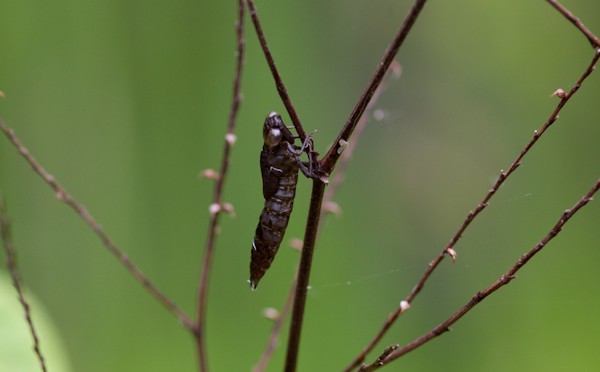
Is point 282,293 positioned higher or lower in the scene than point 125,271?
lower

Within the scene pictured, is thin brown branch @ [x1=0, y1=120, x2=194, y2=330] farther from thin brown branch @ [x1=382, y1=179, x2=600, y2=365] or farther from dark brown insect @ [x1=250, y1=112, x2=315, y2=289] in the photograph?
thin brown branch @ [x1=382, y1=179, x2=600, y2=365]

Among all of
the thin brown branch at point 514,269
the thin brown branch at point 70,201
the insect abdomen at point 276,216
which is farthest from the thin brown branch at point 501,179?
the thin brown branch at point 70,201

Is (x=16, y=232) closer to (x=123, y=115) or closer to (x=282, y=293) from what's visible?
(x=123, y=115)

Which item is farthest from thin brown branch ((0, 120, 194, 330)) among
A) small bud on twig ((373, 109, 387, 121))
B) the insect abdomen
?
small bud on twig ((373, 109, 387, 121))

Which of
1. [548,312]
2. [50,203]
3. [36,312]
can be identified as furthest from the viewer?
[50,203]

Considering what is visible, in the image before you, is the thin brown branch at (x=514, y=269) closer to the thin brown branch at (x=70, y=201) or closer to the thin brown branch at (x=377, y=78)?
the thin brown branch at (x=377, y=78)

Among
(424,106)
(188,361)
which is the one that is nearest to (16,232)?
(188,361)

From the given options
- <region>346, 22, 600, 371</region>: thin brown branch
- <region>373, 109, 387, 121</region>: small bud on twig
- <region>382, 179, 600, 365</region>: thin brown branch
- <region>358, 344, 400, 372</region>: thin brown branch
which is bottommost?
<region>358, 344, 400, 372</region>: thin brown branch
